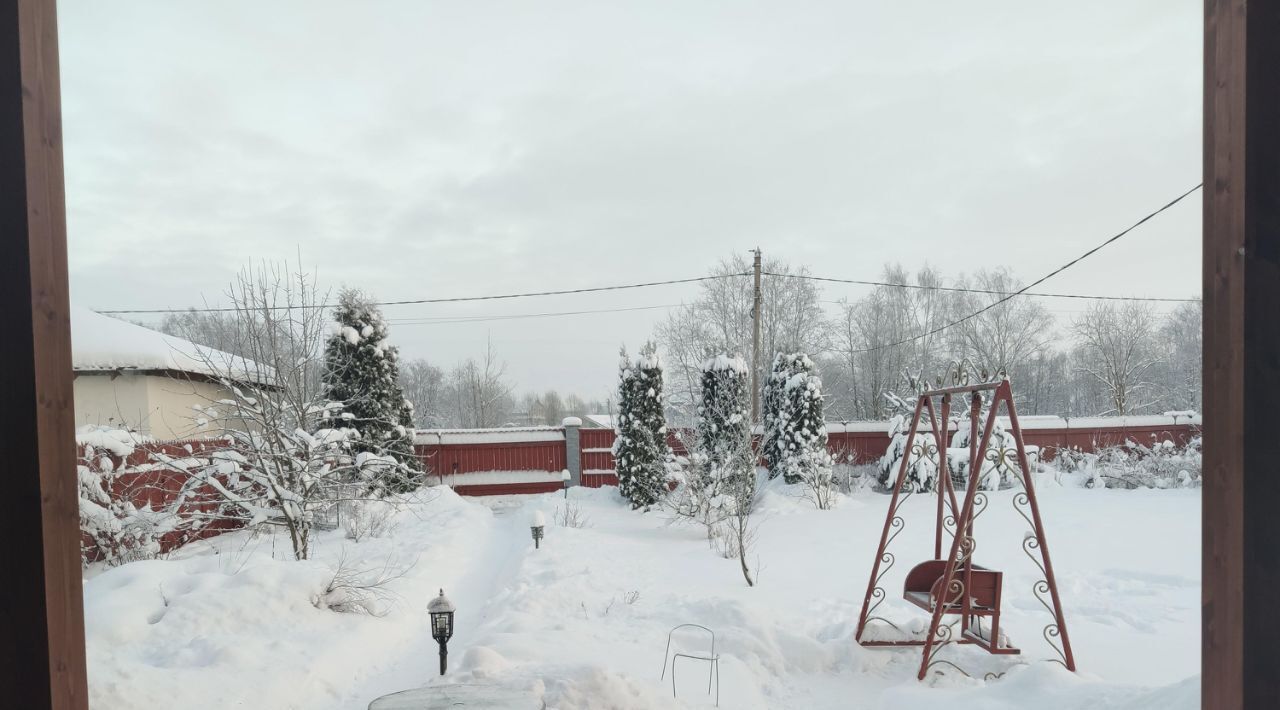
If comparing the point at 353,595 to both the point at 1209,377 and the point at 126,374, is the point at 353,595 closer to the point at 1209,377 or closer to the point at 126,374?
the point at 1209,377

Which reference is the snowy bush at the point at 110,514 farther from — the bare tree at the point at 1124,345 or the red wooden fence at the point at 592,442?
the bare tree at the point at 1124,345

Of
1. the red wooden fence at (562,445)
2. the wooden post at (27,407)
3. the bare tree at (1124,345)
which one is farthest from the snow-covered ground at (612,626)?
the bare tree at (1124,345)

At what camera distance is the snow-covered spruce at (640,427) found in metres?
12.1

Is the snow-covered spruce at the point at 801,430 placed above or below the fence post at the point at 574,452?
above

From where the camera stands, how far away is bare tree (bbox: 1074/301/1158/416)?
74.9ft

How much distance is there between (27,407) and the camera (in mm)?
1510

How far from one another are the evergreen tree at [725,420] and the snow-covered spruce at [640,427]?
936mm

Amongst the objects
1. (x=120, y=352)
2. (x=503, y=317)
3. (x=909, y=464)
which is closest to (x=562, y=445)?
(x=909, y=464)

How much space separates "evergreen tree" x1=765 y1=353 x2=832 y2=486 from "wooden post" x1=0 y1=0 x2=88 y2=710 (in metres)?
11.0

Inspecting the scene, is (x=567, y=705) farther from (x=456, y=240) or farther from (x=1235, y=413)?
(x=456, y=240)

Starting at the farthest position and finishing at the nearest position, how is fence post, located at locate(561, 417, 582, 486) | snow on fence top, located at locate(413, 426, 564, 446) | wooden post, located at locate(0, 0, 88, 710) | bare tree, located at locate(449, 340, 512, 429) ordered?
bare tree, located at locate(449, 340, 512, 429)
fence post, located at locate(561, 417, 582, 486)
snow on fence top, located at locate(413, 426, 564, 446)
wooden post, located at locate(0, 0, 88, 710)

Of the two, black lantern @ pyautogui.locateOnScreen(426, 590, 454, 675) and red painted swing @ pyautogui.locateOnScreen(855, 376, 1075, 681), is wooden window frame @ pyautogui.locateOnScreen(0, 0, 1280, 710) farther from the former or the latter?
black lantern @ pyautogui.locateOnScreen(426, 590, 454, 675)

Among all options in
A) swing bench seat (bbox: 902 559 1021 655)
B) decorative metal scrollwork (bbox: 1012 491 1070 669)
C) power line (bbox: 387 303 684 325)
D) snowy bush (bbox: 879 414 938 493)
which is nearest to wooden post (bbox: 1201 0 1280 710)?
decorative metal scrollwork (bbox: 1012 491 1070 669)

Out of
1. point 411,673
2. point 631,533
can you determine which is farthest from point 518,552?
point 411,673
